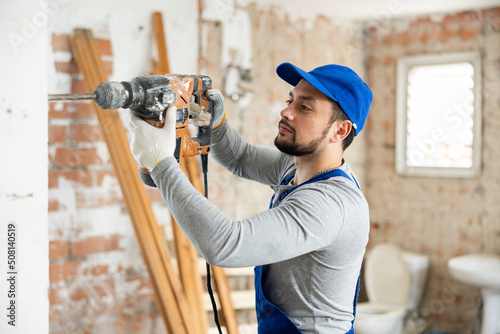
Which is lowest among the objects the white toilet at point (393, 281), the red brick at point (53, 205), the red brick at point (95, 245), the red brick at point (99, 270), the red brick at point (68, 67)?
the white toilet at point (393, 281)

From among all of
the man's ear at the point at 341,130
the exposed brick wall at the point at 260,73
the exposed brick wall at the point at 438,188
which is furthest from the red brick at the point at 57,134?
the exposed brick wall at the point at 438,188

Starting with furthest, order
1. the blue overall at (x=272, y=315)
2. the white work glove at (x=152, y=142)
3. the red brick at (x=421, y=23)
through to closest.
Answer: the red brick at (x=421, y=23) < the blue overall at (x=272, y=315) < the white work glove at (x=152, y=142)

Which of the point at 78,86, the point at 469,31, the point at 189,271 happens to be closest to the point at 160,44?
the point at 78,86

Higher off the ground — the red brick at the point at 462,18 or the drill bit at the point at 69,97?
the red brick at the point at 462,18

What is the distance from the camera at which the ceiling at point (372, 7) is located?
281cm

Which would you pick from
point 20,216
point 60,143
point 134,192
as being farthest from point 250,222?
point 60,143

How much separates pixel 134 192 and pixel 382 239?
6.70 ft

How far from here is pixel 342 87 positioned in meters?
1.22

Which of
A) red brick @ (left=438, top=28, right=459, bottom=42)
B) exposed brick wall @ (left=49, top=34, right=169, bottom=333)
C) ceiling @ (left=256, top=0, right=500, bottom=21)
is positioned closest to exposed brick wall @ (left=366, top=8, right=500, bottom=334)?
red brick @ (left=438, top=28, right=459, bottom=42)

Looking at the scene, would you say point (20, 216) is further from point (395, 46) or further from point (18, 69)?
point (395, 46)

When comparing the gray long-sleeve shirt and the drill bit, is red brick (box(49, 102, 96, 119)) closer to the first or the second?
the gray long-sleeve shirt

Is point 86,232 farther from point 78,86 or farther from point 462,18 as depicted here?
point 462,18

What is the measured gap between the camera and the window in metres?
3.04

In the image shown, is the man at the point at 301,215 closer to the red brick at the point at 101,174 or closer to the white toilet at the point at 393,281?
the red brick at the point at 101,174
